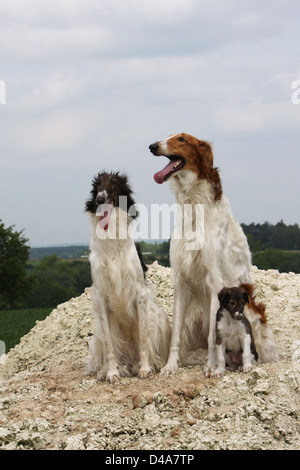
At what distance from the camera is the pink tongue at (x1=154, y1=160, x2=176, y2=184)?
732 centimetres

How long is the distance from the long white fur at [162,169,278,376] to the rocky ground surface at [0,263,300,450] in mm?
327

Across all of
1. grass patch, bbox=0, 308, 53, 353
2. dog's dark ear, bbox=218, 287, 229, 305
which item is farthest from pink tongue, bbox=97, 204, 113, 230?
grass patch, bbox=0, 308, 53, 353

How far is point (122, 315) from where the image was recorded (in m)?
7.82

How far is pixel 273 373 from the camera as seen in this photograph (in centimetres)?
721

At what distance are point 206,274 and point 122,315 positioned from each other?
3.93 feet

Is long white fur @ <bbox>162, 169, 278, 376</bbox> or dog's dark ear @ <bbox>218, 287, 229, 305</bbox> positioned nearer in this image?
dog's dark ear @ <bbox>218, 287, 229, 305</bbox>

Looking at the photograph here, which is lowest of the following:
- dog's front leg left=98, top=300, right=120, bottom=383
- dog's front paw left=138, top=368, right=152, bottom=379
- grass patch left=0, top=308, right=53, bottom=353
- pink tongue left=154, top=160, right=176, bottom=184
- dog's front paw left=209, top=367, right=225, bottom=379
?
Answer: grass patch left=0, top=308, right=53, bottom=353

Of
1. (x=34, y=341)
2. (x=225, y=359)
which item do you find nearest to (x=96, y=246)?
(x=225, y=359)

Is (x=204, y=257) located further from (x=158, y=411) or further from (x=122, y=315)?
(x=158, y=411)

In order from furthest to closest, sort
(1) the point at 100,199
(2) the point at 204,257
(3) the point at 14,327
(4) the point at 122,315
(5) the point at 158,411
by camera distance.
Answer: (3) the point at 14,327 → (4) the point at 122,315 → (2) the point at 204,257 → (1) the point at 100,199 → (5) the point at 158,411

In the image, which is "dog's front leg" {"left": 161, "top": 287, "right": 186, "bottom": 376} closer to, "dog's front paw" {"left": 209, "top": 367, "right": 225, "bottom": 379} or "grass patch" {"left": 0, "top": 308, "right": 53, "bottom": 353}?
"dog's front paw" {"left": 209, "top": 367, "right": 225, "bottom": 379}

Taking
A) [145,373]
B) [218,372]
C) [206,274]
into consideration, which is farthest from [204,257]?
[145,373]

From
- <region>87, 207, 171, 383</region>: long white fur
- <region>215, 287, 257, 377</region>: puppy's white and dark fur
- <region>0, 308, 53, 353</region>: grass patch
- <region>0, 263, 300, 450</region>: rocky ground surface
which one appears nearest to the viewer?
<region>0, 263, 300, 450</region>: rocky ground surface

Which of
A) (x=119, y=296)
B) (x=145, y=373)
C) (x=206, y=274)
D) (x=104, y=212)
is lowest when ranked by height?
(x=145, y=373)
